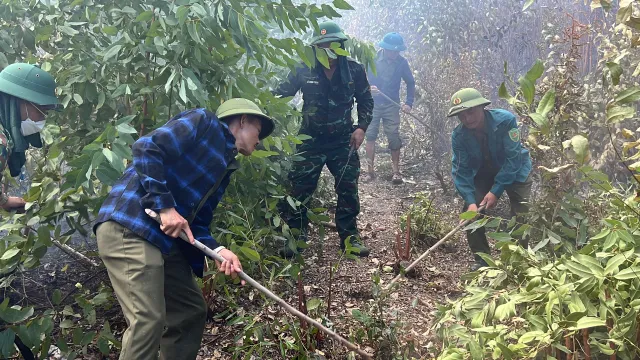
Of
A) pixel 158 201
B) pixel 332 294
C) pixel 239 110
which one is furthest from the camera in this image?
pixel 332 294

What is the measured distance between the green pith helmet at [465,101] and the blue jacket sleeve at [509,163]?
31 cm

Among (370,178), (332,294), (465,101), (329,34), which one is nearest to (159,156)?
(332,294)

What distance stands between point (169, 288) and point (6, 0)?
199cm

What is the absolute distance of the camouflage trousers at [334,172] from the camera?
441 cm

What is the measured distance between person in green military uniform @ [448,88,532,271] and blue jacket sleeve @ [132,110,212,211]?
2.31 meters

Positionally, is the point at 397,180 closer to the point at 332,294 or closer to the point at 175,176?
the point at 332,294

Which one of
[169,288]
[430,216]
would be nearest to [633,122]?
[430,216]

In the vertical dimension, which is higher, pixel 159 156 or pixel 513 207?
pixel 159 156

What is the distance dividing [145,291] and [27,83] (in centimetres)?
139

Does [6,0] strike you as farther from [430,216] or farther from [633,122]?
[633,122]

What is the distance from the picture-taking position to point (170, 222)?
215 cm

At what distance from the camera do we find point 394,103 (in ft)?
24.4

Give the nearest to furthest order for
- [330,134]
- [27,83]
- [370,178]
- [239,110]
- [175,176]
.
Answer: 1. [175,176]
2. [239,110]
3. [27,83]
4. [330,134]
5. [370,178]

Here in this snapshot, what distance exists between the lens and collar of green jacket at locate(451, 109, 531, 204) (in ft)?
13.2
